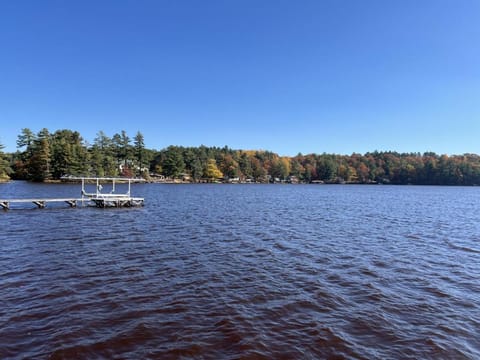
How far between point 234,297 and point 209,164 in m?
131

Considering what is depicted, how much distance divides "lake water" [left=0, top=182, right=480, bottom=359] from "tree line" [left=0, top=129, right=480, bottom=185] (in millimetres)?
80711

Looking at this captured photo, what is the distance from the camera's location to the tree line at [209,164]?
290ft

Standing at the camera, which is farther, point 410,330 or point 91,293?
point 91,293

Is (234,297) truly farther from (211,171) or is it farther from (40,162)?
(211,171)

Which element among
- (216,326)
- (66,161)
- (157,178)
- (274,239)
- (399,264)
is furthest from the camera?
(157,178)

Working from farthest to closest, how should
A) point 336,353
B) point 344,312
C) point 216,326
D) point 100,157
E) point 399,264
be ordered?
point 100,157
point 399,264
point 344,312
point 216,326
point 336,353

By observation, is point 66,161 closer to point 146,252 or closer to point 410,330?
point 146,252

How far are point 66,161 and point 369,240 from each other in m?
90.6

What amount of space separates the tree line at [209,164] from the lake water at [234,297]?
80.7 m

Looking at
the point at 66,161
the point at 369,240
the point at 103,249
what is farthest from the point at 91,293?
the point at 66,161

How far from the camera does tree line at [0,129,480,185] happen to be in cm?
8838

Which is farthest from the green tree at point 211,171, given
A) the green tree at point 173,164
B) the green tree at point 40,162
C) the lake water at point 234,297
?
the lake water at point 234,297

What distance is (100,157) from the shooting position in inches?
3725

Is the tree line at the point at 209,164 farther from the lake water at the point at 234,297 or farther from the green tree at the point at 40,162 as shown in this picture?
the lake water at the point at 234,297
